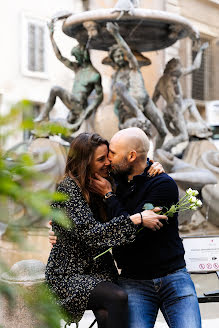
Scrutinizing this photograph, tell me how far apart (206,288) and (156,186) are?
8.84ft

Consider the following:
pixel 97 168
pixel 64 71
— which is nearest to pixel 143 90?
pixel 97 168

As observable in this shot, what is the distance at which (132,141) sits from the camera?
252cm

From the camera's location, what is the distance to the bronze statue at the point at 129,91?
8.32 meters

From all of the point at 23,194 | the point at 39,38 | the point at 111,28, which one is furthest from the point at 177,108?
the point at 39,38

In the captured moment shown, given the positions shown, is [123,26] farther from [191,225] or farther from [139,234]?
[139,234]

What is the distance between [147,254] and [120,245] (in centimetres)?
11

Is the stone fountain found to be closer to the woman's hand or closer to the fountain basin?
the fountain basin

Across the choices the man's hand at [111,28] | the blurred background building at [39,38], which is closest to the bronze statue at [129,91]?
the man's hand at [111,28]

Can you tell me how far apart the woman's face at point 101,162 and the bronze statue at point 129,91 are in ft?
18.4

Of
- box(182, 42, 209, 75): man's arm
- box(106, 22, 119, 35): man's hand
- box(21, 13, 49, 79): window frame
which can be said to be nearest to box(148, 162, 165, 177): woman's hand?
box(106, 22, 119, 35): man's hand

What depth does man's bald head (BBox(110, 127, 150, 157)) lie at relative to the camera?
2514 millimetres

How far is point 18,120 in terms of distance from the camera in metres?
0.62

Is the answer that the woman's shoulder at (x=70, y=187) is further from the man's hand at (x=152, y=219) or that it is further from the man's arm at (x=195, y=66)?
the man's arm at (x=195, y=66)

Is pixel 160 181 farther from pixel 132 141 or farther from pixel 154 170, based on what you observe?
pixel 132 141
